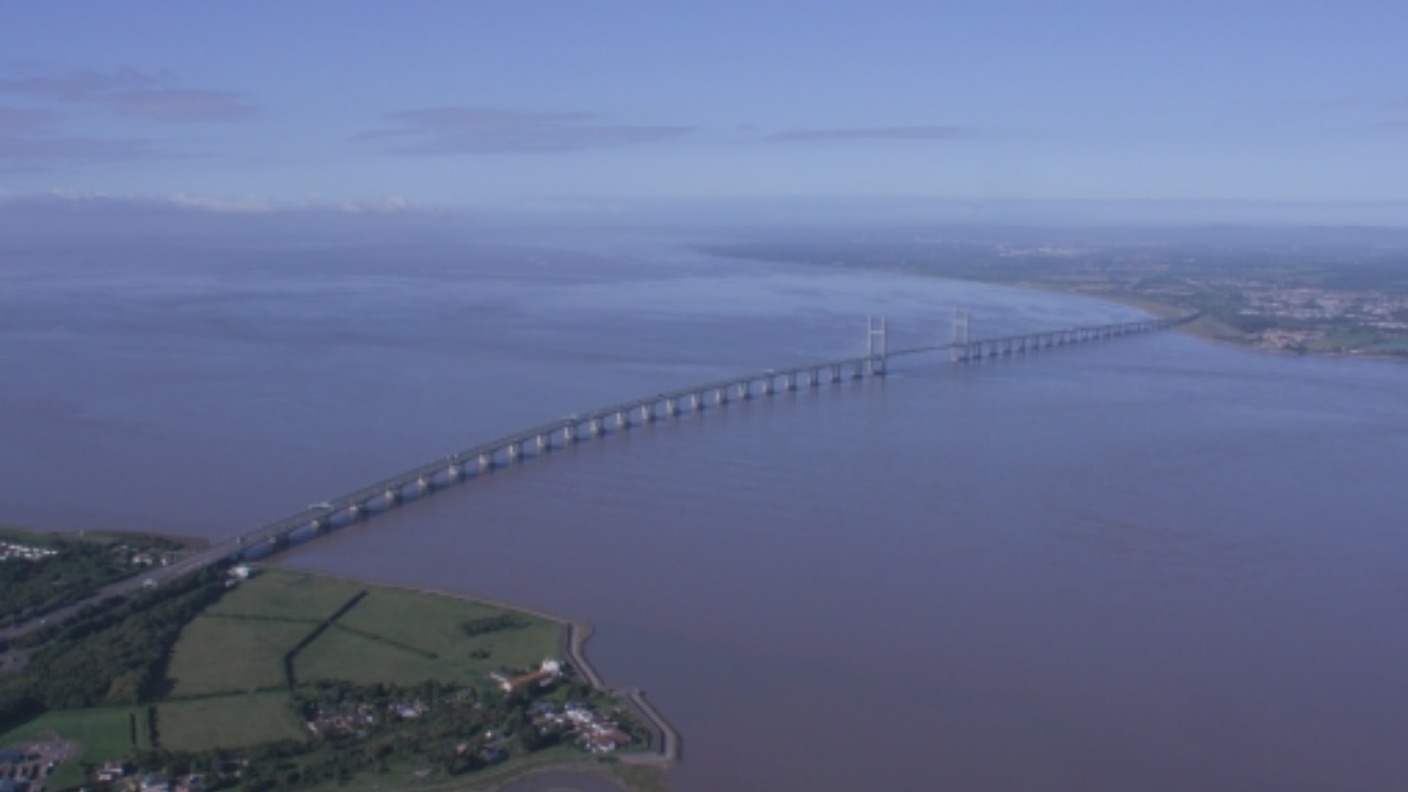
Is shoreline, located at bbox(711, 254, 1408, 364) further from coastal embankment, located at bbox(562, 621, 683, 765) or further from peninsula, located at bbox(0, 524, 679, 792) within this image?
peninsula, located at bbox(0, 524, 679, 792)

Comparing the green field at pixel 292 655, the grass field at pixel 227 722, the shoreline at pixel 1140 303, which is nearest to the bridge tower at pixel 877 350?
the shoreline at pixel 1140 303

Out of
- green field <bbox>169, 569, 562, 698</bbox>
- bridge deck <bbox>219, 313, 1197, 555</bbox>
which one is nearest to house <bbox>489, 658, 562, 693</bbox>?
green field <bbox>169, 569, 562, 698</bbox>

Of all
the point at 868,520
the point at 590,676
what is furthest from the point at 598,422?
the point at 590,676

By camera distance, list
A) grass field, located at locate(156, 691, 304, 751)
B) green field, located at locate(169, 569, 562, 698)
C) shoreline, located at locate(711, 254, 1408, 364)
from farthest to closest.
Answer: shoreline, located at locate(711, 254, 1408, 364), green field, located at locate(169, 569, 562, 698), grass field, located at locate(156, 691, 304, 751)

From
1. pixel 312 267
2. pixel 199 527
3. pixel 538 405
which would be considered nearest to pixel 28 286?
pixel 312 267

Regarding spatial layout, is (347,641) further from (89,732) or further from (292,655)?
(89,732)

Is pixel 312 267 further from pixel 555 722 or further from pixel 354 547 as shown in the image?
pixel 555 722
